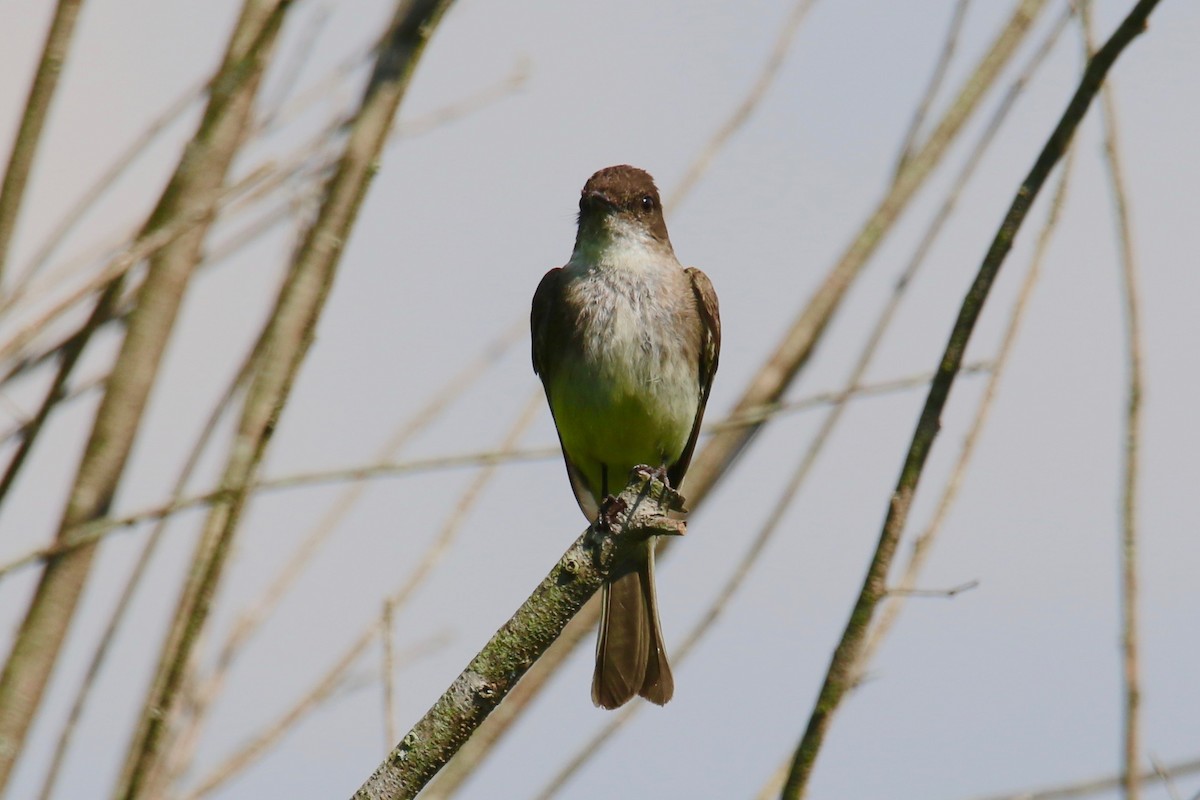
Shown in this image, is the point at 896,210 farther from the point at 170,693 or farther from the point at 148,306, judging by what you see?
the point at 170,693

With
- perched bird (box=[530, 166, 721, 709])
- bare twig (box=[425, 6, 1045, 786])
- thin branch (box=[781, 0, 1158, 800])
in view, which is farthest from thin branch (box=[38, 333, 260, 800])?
perched bird (box=[530, 166, 721, 709])

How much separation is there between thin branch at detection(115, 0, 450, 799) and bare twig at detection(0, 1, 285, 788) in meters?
0.26

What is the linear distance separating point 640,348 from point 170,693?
3359 millimetres

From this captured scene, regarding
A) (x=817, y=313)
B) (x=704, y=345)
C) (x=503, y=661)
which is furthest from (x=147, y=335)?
(x=704, y=345)

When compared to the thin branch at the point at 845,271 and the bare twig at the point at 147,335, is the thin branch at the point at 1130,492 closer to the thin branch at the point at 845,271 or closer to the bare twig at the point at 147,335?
the thin branch at the point at 845,271

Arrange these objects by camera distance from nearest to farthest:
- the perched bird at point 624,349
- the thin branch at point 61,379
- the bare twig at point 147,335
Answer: the thin branch at point 61,379
the bare twig at point 147,335
the perched bird at point 624,349

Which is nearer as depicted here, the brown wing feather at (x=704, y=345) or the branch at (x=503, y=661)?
the branch at (x=503, y=661)

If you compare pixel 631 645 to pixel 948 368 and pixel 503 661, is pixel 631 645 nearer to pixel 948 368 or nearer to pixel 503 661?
pixel 948 368

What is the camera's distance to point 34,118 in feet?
10.3

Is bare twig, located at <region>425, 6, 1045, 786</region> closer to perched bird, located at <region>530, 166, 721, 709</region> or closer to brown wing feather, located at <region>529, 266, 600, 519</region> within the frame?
perched bird, located at <region>530, 166, 721, 709</region>

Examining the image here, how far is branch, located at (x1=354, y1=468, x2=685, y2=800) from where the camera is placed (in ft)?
8.07

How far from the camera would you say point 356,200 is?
292 centimetres

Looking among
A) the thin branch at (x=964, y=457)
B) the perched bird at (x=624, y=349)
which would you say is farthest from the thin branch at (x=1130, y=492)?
the perched bird at (x=624, y=349)

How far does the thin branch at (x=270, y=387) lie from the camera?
2846 millimetres
